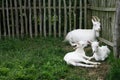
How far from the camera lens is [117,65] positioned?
641 centimetres

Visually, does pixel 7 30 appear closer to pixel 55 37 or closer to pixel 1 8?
pixel 1 8

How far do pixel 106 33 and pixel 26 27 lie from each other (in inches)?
124

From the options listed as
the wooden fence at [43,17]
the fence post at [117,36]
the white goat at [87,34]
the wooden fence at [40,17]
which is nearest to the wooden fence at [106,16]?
the white goat at [87,34]

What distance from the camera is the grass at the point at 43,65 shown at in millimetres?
6463

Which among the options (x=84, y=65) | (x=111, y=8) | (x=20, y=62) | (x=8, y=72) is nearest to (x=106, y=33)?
(x=111, y=8)

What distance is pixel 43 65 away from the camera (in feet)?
24.0

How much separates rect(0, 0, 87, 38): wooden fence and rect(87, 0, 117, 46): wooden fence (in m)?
1.03

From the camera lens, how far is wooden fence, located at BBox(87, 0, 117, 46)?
863 cm

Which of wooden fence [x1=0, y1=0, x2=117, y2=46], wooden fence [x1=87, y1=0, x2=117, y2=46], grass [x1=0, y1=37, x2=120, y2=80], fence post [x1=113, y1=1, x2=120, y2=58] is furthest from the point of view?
wooden fence [x1=0, y1=0, x2=117, y2=46]

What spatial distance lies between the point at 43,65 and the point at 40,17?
13.5 ft

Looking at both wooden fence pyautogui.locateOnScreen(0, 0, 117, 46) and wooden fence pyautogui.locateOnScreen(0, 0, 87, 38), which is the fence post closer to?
wooden fence pyautogui.locateOnScreen(0, 0, 117, 46)

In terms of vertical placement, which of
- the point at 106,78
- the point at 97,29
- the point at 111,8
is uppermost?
the point at 111,8

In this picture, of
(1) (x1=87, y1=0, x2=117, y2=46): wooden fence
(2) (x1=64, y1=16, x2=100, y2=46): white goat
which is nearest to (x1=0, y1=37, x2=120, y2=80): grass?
(2) (x1=64, y1=16, x2=100, y2=46): white goat

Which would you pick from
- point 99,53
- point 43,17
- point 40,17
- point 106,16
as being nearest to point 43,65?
point 99,53
